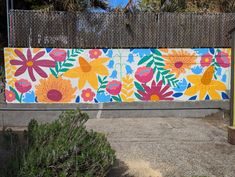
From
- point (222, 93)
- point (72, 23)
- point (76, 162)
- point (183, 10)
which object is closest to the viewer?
point (76, 162)

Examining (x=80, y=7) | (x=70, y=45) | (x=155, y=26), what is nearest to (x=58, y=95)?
(x=70, y=45)

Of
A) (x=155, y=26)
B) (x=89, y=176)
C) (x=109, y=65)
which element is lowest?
(x=89, y=176)

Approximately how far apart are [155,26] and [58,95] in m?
3.29

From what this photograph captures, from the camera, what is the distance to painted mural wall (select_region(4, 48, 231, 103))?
9492 mm

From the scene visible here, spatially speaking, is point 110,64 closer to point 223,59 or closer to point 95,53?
point 95,53

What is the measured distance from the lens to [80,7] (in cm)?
1012

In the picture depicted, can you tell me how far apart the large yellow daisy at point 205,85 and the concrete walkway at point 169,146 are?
0.90 m

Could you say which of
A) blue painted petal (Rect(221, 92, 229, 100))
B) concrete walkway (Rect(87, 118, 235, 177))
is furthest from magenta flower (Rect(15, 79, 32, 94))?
blue painted petal (Rect(221, 92, 229, 100))

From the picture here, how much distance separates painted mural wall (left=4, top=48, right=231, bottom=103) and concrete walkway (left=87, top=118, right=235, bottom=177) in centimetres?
86

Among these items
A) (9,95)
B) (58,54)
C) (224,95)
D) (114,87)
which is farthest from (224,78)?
(9,95)

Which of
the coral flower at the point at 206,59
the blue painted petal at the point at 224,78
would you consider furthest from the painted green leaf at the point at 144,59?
the blue painted petal at the point at 224,78

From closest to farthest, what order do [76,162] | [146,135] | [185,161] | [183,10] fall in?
1. [76,162]
2. [185,161]
3. [146,135]
4. [183,10]

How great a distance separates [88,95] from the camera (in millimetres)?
9680

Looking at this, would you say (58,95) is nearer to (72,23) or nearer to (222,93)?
(72,23)
